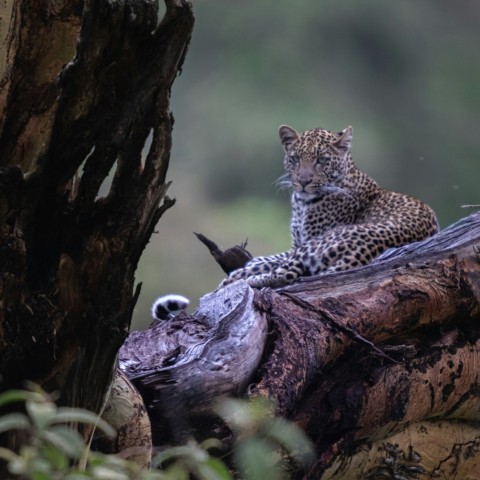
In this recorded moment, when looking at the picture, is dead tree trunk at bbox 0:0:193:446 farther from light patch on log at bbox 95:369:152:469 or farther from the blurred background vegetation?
the blurred background vegetation

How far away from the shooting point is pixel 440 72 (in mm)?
22562

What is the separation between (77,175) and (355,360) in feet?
4.99

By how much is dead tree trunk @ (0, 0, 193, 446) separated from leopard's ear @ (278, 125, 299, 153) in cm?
514

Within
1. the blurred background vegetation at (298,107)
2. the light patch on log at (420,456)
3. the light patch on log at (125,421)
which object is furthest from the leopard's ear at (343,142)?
the blurred background vegetation at (298,107)

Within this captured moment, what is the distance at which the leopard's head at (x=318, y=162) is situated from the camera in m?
7.45

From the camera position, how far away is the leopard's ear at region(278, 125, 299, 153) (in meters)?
7.94

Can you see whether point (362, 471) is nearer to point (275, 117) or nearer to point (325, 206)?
point (325, 206)

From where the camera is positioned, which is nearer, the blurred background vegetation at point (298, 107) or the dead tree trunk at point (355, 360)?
the dead tree trunk at point (355, 360)

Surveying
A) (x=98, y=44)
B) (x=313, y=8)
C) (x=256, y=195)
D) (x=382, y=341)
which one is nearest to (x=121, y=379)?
(x=98, y=44)

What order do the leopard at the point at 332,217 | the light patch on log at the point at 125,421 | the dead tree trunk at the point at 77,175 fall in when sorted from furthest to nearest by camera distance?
the leopard at the point at 332,217 < the light patch on log at the point at 125,421 < the dead tree trunk at the point at 77,175

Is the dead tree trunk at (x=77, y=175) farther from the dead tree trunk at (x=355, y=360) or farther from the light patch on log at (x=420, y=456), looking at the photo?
the light patch on log at (x=420, y=456)

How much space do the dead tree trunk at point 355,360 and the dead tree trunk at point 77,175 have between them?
58cm

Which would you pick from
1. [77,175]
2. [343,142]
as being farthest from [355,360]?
[343,142]

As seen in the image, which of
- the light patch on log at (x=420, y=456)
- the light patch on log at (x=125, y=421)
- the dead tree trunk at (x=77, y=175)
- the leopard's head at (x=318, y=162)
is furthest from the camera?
the leopard's head at (x=318, y=162)
